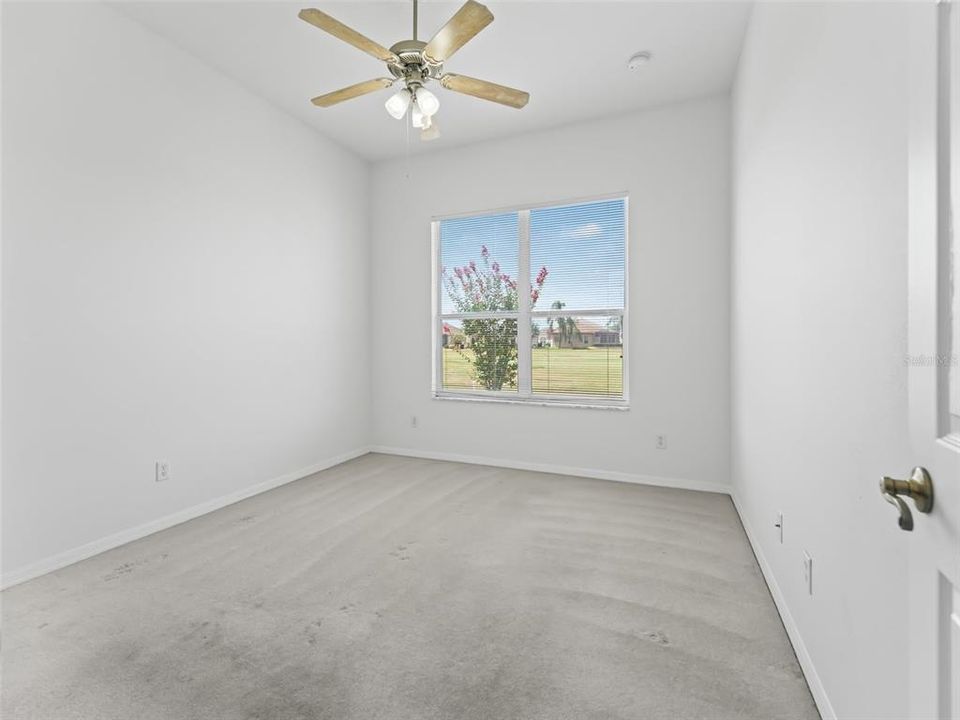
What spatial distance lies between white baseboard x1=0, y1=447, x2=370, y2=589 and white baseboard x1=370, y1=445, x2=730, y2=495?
3.08ft

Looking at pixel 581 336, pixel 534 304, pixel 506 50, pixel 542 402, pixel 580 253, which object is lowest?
pixel 542 402

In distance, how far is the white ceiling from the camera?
2617 millimetres

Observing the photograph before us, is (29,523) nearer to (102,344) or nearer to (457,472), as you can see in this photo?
(102,344)

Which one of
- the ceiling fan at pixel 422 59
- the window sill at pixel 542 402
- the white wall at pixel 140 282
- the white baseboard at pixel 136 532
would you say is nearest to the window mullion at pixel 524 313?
the window sill at pixel 542 402

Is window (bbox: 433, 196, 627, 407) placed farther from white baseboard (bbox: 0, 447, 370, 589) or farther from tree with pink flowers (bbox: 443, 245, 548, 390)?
white baseboard (bbox: 0, 447, 370, 589)

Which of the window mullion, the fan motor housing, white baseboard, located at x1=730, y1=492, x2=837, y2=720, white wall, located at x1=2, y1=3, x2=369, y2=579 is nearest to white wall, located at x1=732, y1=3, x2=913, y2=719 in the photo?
white baseboard, located at x1=730, y1=492, x2=837, y2=720

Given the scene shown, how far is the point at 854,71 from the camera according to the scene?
1176 mm

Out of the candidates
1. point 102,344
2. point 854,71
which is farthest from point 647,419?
point 102,344

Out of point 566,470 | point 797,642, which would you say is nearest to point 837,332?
point 797,642

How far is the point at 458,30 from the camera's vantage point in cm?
208

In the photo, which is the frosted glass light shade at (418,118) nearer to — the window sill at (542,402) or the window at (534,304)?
the window at (534,304)

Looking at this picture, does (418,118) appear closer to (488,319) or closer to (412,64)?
(412,64)

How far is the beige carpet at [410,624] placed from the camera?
148cm

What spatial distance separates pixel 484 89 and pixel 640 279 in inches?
76.8
